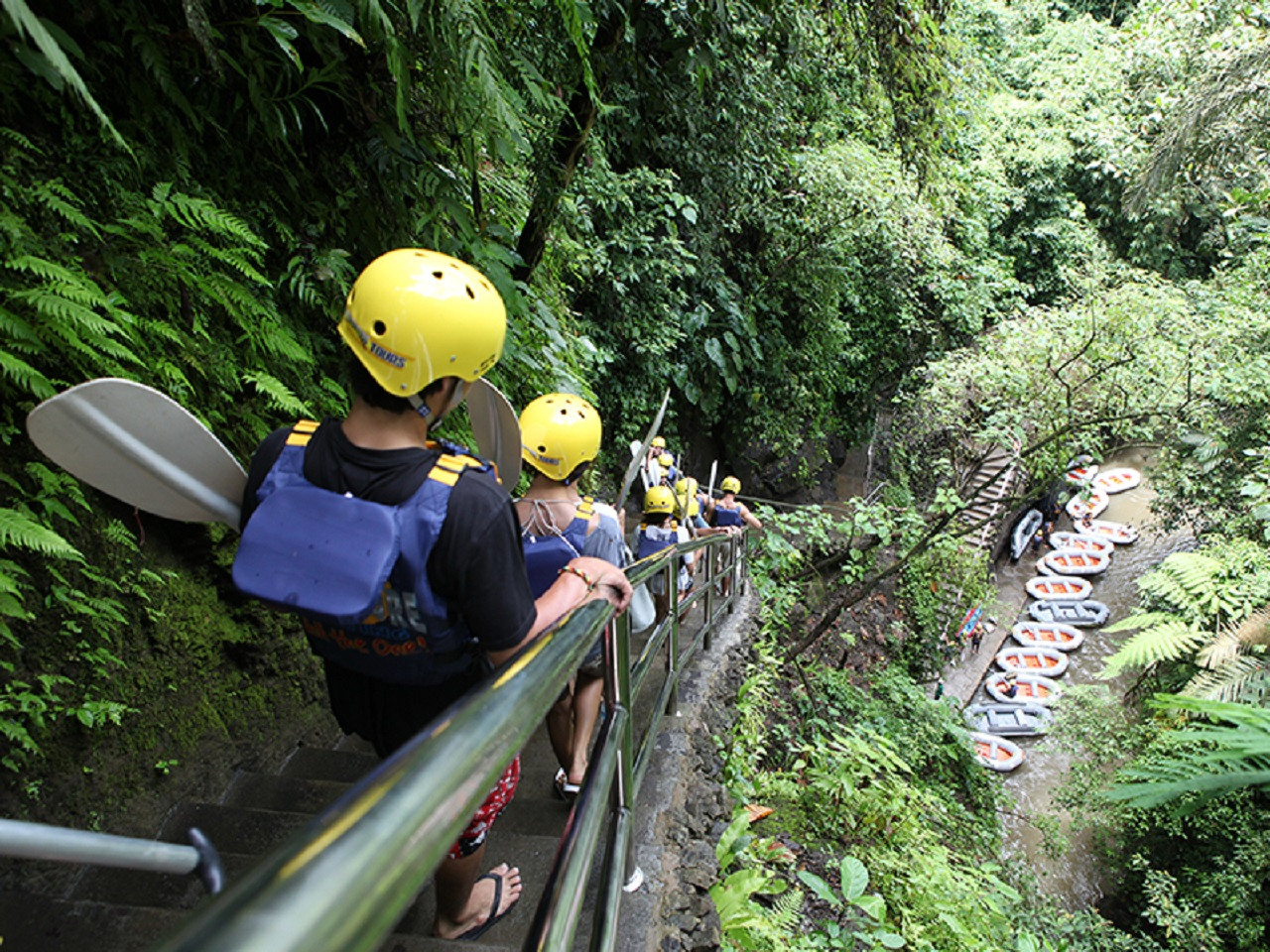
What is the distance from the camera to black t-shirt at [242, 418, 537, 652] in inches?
50.2

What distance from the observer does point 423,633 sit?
1.37 meters

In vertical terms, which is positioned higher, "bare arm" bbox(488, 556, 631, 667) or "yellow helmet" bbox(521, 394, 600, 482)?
"yellow helmet" bbox(521, 394, 600, 482)

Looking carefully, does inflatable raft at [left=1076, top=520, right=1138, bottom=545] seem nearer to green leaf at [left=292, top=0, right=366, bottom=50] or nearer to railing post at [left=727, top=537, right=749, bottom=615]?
railing post at [left=727, top=537, right=749, bottom=615]

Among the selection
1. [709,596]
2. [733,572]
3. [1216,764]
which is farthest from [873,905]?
[1216,764]

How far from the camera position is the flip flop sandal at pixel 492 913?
180 cm

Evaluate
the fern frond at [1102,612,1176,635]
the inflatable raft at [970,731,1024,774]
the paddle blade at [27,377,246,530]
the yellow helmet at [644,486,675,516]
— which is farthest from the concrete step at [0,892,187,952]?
the inflatable raft at [970,731,1024,774]

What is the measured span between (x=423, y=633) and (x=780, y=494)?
12827mm

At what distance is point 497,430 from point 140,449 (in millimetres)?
941

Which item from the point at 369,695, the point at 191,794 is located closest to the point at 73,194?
the point at 369,695

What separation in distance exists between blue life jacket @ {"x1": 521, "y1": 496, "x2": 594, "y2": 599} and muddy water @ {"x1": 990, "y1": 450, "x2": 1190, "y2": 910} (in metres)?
9.29

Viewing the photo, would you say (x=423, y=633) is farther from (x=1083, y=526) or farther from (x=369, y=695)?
(x=1083, y=526)

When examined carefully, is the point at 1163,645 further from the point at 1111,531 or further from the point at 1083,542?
the point at 1111,531

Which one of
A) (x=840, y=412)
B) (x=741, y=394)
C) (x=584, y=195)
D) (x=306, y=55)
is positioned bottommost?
(x=306, y=55)

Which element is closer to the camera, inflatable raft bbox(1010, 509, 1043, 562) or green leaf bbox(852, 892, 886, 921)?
green leaf bbox(852, 892, 886, 921)
